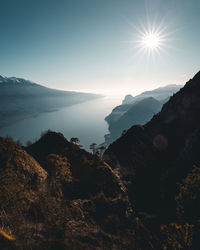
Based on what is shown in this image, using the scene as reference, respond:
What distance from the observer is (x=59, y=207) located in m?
16.7

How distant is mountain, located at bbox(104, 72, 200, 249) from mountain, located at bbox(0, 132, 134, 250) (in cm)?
1711

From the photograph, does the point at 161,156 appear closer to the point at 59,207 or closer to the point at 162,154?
the point at 162,154

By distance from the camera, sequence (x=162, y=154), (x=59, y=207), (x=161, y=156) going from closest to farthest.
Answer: (x=59, y=207)
(x=161, y=156)
(x=162, y=154)

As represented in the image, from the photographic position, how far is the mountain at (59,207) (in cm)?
1316

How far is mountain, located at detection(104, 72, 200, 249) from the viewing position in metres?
42.9

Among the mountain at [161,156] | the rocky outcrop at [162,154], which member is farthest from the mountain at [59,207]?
the rocky outcrop at [162,154]

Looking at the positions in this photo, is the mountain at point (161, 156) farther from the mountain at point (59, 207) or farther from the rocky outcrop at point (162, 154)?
the mountain at point (59, 207)

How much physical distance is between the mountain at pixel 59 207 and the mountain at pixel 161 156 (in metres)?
17.1

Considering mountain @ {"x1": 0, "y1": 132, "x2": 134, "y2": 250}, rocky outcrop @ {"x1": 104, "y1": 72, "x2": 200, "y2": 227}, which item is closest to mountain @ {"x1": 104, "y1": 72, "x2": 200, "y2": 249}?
rocky outcrop @ {"x1": 104, "y1": 72, "x2": 200, "y2": 227}

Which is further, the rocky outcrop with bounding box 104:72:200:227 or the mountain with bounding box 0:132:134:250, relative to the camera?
the rocky outcrop with bounding box 104:72:200:227

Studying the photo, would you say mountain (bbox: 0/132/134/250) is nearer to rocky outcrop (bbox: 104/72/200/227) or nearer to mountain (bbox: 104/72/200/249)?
mountain (bbox: 104/72/200/249)

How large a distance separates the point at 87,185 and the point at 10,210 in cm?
1651

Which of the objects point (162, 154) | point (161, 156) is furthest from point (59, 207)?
point (162, 154)

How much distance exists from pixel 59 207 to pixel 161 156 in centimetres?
5404
